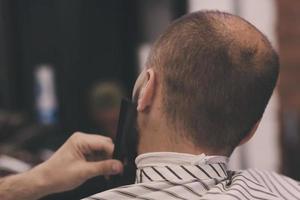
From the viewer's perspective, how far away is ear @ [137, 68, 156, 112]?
1.42 metres

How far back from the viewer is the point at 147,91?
143 centimetres

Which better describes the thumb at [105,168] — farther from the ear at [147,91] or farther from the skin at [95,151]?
the ear at [147,91]

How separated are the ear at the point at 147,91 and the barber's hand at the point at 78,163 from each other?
256 mm

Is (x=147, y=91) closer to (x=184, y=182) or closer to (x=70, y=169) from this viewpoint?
(x=184, y=182)

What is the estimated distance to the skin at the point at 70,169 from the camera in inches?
66.1

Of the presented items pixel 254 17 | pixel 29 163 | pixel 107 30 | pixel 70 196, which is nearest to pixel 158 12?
pixel 107 30

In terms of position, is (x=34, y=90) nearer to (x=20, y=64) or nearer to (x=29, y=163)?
(x=20, y=64)

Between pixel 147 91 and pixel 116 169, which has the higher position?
pixel 147 91

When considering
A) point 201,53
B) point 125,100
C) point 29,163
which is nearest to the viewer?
point 201,53

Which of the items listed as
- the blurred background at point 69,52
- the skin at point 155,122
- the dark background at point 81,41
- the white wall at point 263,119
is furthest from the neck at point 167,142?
the dark background at point 81,41

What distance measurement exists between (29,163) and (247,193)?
140 centimetres

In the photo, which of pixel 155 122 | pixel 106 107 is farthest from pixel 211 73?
pixel 106 107

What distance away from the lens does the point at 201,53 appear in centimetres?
142

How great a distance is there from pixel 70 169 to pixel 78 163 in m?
0.03
